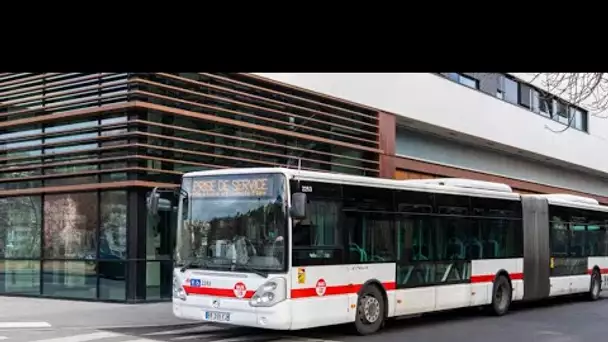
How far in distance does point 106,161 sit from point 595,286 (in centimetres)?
1358

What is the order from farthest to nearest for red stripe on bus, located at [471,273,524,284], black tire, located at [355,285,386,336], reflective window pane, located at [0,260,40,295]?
1. reflective window pane, located at [0,260,40,295]
2. red stripe on bus, located at [471,273,524,284]
3. black tire, located at [355,285,386,336]

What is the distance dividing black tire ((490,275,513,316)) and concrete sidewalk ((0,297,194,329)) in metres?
6.72

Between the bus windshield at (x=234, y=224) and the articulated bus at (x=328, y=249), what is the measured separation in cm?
2

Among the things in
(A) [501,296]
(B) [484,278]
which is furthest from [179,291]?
(A) [501,296]

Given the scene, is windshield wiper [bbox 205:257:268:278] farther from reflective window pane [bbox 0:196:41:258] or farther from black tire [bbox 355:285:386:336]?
reflective window pane [bbox 0:196:41:258]

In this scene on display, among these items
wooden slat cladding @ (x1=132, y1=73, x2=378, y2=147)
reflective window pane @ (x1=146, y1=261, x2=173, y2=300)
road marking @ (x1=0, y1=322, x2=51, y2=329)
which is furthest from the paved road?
wooden slat cladding @ (x1=132, y1=73, x2=378, y2=147)

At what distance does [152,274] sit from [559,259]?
399 inches

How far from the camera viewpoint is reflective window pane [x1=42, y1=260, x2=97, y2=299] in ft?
55.9

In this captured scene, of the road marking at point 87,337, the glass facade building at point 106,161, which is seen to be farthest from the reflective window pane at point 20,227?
the road marking at point 87,337

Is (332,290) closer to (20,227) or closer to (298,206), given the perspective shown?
(298,206)

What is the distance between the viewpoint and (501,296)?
1619 centimetres
